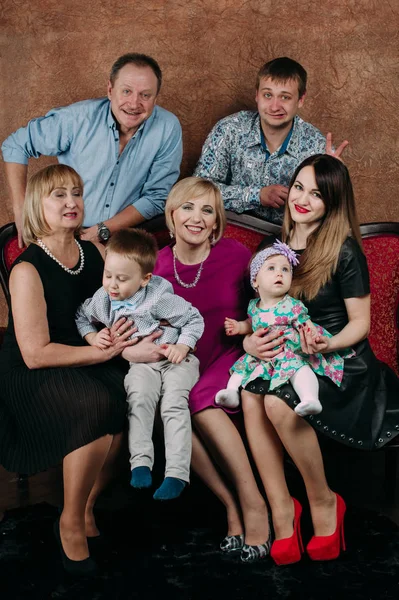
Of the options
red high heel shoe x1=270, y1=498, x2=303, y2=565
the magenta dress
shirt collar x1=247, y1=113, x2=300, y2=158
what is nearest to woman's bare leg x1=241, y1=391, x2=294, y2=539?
red high heel shoe x1=270, y1=498, x2=303, y2=565

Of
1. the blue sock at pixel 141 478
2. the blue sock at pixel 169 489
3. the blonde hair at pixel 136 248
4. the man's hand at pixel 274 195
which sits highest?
the man's hand at pixel 274 195

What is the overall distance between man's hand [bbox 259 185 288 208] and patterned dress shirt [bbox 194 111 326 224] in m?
0.13

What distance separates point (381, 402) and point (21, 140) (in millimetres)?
1941

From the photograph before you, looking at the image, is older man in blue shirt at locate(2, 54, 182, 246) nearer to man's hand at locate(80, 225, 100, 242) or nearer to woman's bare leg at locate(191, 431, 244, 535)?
man's hand at locate(80, 225, 100, 242)

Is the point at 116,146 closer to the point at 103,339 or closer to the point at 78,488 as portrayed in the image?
the point at 103,339

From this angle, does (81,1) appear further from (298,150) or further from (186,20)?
(298,150)

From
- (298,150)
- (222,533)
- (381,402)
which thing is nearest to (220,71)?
(298,150)

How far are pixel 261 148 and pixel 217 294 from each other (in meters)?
0.94

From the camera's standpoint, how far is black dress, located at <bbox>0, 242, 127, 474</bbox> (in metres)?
2.63

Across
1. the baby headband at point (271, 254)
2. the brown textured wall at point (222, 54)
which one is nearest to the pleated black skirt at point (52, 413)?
the baby headband at point (271, 254)

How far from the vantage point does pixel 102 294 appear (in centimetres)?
281

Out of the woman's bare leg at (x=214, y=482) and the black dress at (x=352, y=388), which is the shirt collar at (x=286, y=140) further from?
the woman's bare leg at (x=214, y=482)

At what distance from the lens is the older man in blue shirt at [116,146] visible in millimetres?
3506

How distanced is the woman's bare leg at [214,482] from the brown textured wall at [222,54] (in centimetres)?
182
